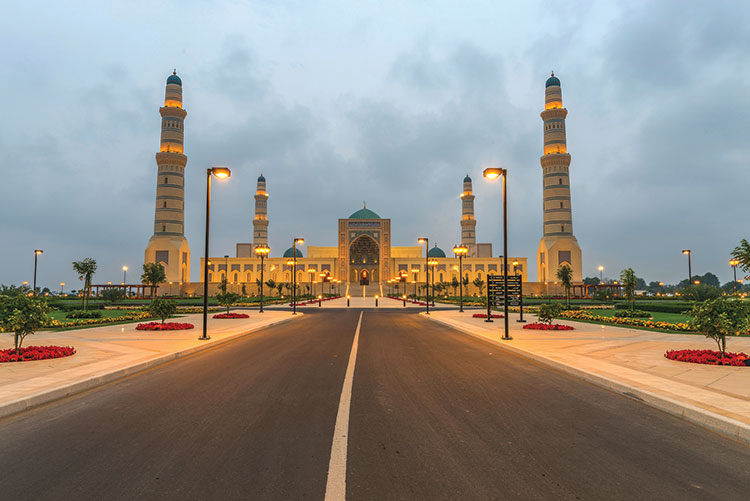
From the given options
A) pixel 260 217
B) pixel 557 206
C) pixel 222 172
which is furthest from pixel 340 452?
pixel 260 217

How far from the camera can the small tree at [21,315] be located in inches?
383

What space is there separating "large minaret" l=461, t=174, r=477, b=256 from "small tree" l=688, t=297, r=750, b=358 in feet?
286

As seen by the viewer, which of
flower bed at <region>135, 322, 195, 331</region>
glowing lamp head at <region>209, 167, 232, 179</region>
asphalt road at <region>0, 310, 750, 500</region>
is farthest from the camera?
flower bed at <region>135, 322, 195, 331</region>

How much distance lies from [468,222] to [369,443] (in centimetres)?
9501

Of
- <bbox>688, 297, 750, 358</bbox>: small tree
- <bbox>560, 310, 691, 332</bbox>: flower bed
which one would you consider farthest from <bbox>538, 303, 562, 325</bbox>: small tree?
<bbox>688, 297, 750, 358</bbox>: small tree

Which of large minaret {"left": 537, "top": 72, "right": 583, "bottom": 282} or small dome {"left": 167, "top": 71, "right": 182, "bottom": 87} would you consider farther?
small dome {"left": 167, "top": 71, "right": 182, "bottom": 87}

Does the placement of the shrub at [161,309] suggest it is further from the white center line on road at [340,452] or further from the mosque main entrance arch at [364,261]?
the mosque main entrance arch at [364,261]

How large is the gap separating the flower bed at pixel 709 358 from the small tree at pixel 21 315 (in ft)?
47.7

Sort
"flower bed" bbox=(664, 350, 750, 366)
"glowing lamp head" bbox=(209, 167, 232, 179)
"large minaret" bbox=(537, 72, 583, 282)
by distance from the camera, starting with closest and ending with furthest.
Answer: "flower bed" bbox=(664, 350, 750, 366) < "glowing lamp head" bbox=(209, 167, 232, 179) < "large minaret" bbox=(537, 72, 583, 282)

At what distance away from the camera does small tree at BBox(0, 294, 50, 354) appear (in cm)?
973

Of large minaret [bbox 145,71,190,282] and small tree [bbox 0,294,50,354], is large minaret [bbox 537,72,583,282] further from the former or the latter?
small tree [bbox 0,294,50,354]

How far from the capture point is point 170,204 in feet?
220

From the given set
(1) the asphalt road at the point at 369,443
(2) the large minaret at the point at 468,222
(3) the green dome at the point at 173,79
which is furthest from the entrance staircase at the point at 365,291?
(1) the asphalt road at the point at 369,443

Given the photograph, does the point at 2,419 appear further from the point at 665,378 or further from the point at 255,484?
the point at 665,378
